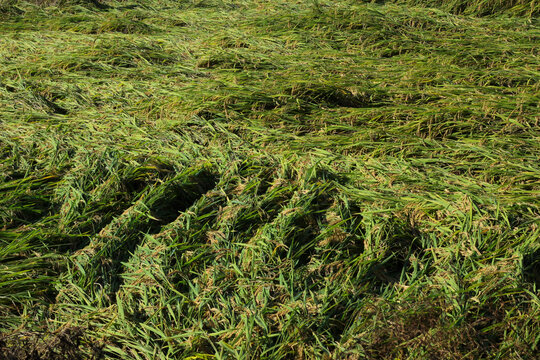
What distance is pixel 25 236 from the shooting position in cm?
237

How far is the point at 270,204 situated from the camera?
8.18 ft

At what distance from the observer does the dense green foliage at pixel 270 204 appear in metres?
1.98

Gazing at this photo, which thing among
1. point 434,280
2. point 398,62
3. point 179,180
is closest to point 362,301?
point 434,280

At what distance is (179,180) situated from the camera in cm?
262

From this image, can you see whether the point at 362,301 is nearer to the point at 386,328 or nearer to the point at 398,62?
the point at 386,328

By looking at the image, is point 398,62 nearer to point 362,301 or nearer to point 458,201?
point 458,201

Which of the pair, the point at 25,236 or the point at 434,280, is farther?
the point at 25,236

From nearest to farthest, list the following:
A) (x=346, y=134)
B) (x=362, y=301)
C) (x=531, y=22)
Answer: (x=362, y=301)
(x=346, y=134)
(x=531, y=22)

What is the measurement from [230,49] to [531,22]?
2794 mm

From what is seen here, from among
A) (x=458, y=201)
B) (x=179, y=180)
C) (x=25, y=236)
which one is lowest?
(x=25, y=236)

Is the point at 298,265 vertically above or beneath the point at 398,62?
beneath

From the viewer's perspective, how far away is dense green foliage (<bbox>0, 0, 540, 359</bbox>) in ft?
6.48

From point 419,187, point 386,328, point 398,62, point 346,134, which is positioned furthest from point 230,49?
point 386,328

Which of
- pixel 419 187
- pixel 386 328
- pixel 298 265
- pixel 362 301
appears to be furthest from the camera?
pixel 419 187
